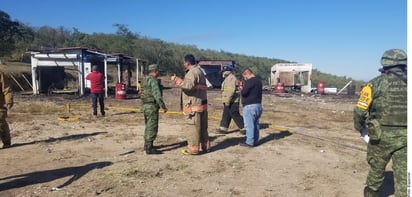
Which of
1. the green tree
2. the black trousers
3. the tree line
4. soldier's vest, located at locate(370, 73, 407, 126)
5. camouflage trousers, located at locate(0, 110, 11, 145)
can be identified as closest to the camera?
soldier's vest, located at locate(370, 73, 407, 126)

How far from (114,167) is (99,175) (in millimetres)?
505

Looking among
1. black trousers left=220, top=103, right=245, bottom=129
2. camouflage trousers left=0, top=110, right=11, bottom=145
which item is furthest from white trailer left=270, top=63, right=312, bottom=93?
camouflage trousers left=0, top=110, right=11, bottom=145

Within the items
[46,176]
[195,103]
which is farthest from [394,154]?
[46,176]

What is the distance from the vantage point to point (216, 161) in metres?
7.70

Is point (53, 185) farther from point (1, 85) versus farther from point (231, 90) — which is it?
point (231, 90)

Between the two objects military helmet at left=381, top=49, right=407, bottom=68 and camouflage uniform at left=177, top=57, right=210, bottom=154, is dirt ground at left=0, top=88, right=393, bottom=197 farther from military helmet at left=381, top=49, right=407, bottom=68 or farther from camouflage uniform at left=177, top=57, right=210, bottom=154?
military helmet at left=381, top=49, right=407, bottom=68

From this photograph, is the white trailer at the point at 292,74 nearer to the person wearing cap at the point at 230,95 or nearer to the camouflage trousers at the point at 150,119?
the person wearing cap at the point at 230,95

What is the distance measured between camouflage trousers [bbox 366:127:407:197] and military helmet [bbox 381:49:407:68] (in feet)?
2.46

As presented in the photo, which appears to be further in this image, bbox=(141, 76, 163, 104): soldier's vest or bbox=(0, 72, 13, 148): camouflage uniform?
Result: bbox=(0, 72, 13, 148): camouflage uniform

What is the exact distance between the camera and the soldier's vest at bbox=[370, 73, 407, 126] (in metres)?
4.63

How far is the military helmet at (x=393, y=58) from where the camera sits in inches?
183

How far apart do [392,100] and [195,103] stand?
3938 mm

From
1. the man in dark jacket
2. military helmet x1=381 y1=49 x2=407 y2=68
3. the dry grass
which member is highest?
military helmet x1=381 y1=49 x2=407 y2=68

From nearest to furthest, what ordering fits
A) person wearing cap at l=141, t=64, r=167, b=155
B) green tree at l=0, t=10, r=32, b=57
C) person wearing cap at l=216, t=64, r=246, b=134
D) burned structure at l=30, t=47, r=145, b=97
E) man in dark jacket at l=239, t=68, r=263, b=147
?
1. person wearing cap at l=141, t=64, r=167, b=155
2. man in dark jacket at l=239, t=68, r=263, b=147
3. person wearing cap at l=216, t=64, r=246, b=134
4. burned structure at l=30, t=47, r=145, b=97
5. green tree at l=0, t=10, r=32, b=57
